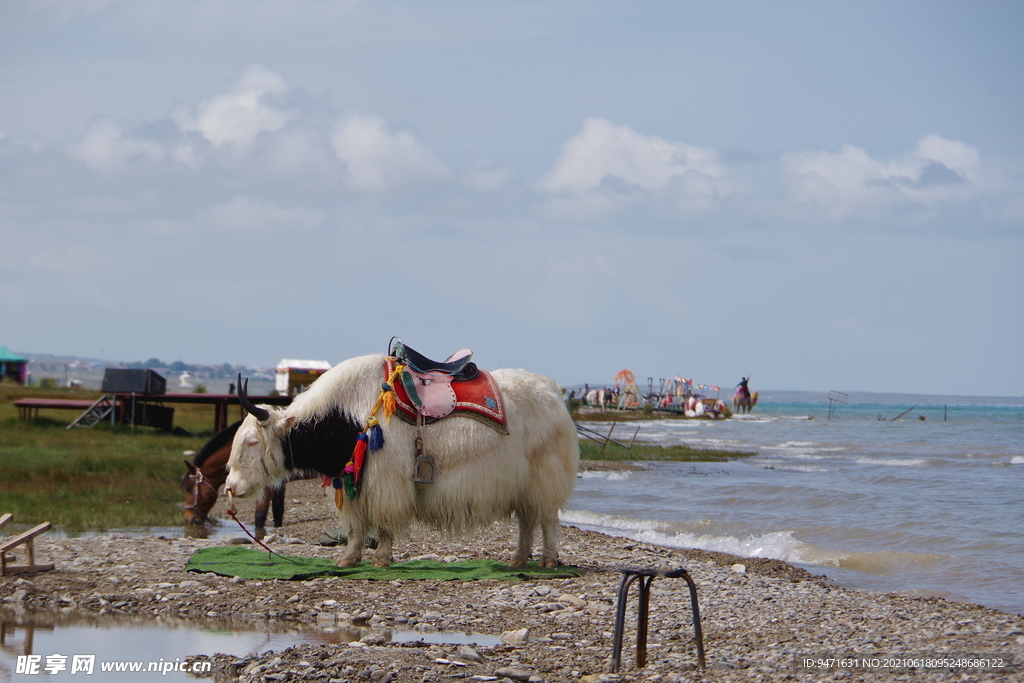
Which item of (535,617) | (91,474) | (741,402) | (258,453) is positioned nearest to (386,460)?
(258,453)

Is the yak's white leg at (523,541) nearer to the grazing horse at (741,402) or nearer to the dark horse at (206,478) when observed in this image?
the dark horse at (206,478)

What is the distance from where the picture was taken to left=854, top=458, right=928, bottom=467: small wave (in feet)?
109

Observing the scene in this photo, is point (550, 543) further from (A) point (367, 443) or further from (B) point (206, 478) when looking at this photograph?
(B) point (206, 478)

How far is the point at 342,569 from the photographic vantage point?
401 inches

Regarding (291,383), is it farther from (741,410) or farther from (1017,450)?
(741,410)

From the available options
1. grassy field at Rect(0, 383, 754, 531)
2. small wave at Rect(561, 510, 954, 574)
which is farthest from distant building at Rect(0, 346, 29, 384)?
small wave at Rect(561, 510, 954, 574)

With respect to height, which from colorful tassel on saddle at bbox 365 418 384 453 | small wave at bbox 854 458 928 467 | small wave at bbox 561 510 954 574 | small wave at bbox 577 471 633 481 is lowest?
small wave at bbox 577 471 633 481

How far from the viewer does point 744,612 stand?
9.06m

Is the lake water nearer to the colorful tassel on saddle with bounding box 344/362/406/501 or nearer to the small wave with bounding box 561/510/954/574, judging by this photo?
the small wave with bounding box 561/510/954/574

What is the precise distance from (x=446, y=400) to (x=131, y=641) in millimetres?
3836

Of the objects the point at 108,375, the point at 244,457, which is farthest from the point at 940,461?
the point at 244,457

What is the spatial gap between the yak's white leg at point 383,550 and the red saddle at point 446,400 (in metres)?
1.24

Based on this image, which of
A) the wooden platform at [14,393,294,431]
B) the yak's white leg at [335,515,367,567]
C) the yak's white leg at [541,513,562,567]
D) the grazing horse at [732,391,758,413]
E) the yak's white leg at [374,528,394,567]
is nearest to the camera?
the yak's white leg at [335,515,367,567]

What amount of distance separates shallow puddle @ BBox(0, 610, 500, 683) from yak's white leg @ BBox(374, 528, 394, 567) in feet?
7.46
